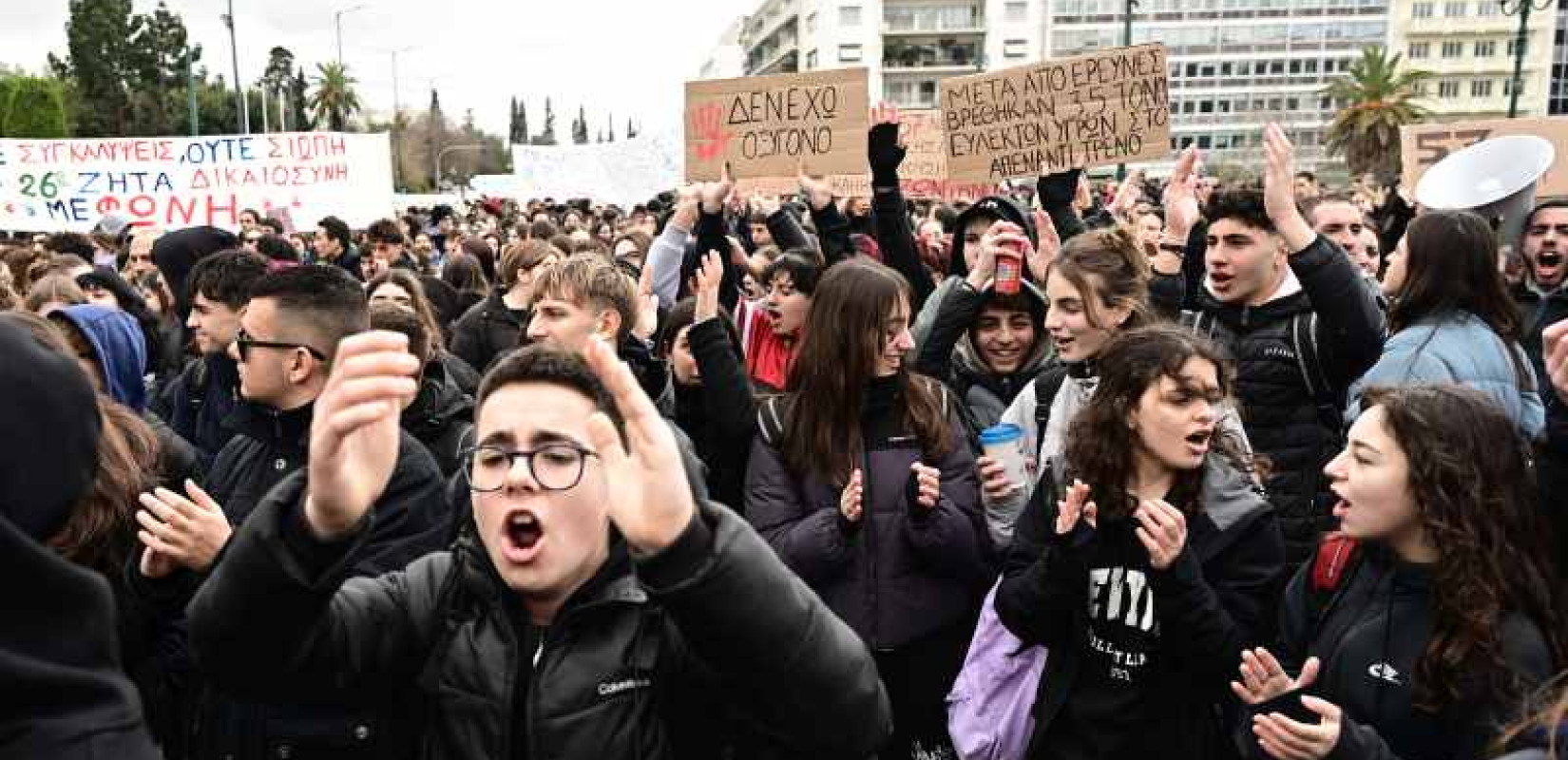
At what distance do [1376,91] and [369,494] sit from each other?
67.9 meters

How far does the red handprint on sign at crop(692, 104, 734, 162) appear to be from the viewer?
727cm

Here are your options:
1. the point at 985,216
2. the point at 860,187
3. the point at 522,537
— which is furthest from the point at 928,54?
the point at 522,537

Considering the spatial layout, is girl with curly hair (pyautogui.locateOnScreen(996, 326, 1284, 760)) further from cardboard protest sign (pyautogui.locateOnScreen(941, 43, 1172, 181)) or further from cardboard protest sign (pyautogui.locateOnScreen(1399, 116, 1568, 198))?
cardboard protest sign (pyautogui.locateOnScreen(1399, 116, 1568, 198))

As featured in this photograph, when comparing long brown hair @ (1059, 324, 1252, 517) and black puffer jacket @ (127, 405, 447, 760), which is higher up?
long brown hair @ (1059, 324, 1252, 517)

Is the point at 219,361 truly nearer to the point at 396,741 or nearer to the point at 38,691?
the point at 396,741

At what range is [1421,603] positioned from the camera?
8.46 ft

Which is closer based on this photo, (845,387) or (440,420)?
(845,387)

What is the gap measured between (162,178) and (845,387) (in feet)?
36.4

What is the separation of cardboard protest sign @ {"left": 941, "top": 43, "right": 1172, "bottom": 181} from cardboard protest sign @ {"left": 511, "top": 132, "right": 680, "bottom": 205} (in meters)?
10.6

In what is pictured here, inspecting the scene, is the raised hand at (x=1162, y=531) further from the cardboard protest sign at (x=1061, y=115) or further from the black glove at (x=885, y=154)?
the cardboard protest sign at (x=1061, y=115)

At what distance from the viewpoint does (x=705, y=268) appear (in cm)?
442

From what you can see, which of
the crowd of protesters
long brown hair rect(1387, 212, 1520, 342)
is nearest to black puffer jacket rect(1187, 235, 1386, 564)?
the crowd of protesters

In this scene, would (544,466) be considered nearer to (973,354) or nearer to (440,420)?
(440,420)

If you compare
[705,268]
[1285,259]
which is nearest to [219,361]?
[705,268]
